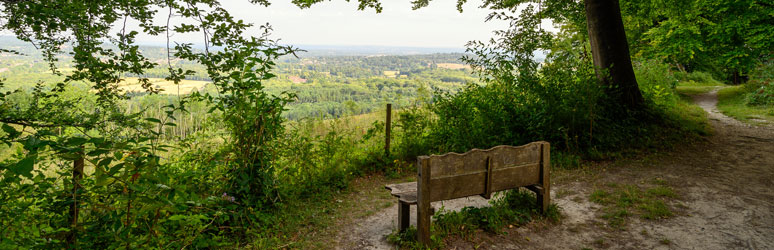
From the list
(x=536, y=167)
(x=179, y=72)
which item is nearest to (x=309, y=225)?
(x=179, y=72)

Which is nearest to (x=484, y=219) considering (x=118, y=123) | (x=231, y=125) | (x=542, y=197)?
(x=542, y=197)

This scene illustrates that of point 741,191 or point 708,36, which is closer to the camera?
point 741,191

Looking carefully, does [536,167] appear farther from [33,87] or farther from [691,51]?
[691,51]

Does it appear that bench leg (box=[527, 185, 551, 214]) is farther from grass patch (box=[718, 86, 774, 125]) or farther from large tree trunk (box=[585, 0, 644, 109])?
grass patch (box=[718, 86, 774, 125])

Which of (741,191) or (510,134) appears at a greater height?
(510,134)

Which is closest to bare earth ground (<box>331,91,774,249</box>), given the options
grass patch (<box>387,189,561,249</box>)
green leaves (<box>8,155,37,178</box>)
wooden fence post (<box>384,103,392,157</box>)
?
grass patch (<box>387,189,561,249</box>)

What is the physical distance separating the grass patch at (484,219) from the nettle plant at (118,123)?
7.01ft

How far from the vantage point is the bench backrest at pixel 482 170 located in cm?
440

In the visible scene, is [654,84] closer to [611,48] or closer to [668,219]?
[611,48]

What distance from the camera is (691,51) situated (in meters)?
15.6

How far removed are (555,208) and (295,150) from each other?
3982 mm

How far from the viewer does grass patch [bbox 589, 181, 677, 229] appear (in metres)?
5.23

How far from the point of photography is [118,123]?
12.9 ft

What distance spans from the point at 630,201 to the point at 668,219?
66 centimetres
